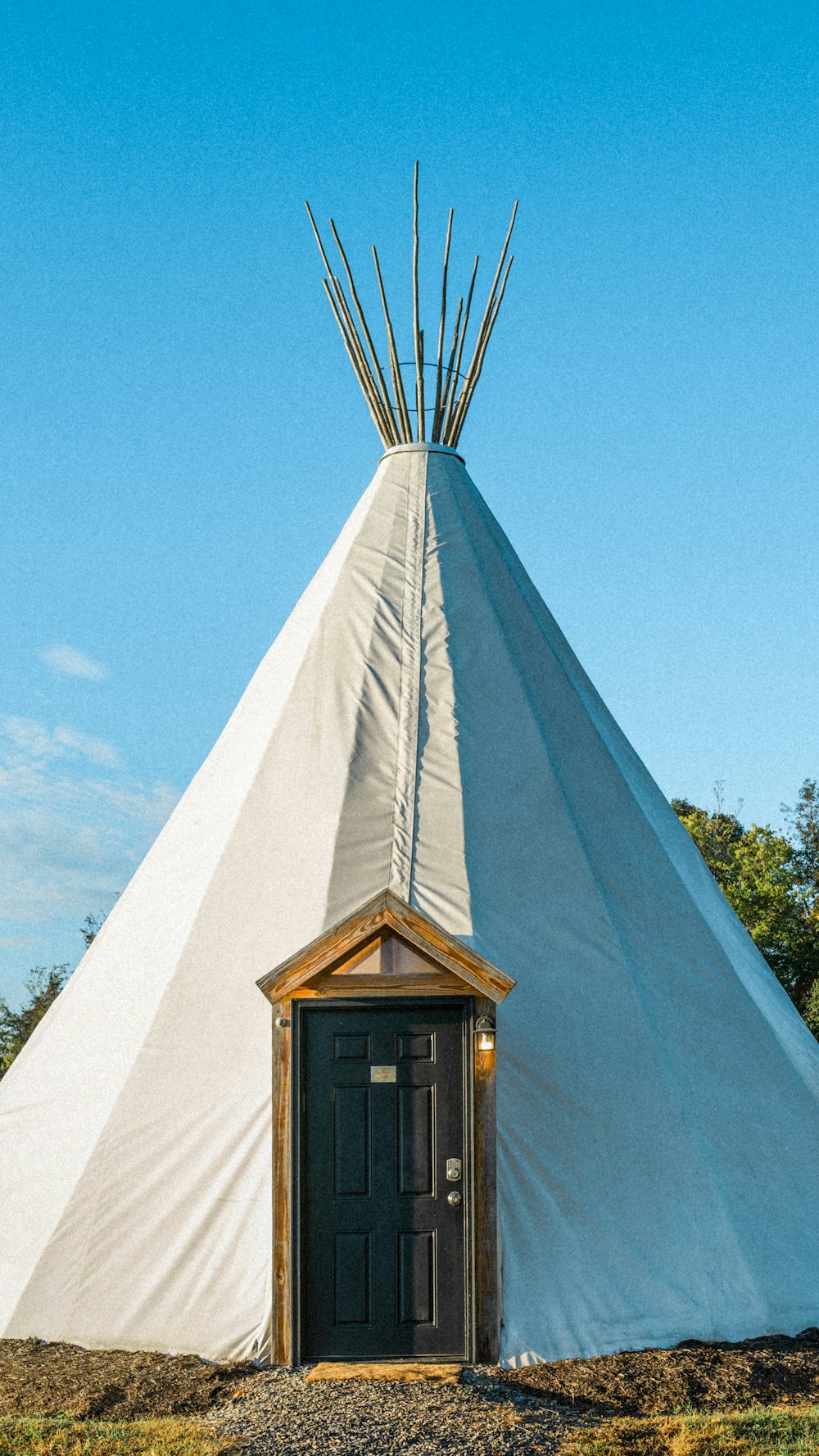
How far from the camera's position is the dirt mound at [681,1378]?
208 inches

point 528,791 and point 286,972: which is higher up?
point 528,791

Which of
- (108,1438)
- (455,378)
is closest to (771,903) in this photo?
(455,378)

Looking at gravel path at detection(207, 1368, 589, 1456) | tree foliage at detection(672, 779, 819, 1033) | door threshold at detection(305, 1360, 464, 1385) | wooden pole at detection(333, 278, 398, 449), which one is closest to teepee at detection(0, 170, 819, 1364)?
door threshold at detection(305, 1360, 464, 1385)

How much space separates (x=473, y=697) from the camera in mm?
8070

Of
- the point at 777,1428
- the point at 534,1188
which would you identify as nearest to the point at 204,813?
the point at 534,1188

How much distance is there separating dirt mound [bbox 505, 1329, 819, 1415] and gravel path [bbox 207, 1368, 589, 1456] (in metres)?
0.21

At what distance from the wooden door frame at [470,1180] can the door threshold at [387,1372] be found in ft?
0.63

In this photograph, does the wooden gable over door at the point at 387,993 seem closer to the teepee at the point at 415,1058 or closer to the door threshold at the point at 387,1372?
the teepee at the point at 415,1058

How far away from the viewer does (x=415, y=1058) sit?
6.03 m

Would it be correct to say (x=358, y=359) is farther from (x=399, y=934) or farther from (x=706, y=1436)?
(x=706, y=1436)

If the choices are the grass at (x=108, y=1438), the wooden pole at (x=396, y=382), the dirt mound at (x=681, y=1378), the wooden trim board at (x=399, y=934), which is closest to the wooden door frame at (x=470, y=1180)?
the wooden trim board at (x=399, y=934)

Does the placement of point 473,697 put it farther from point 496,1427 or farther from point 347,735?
point 496,1427

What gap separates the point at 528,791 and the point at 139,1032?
8.75ft

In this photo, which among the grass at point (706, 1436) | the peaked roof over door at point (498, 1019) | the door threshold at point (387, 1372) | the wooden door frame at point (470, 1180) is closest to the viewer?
the grass at point (706, 1436)
